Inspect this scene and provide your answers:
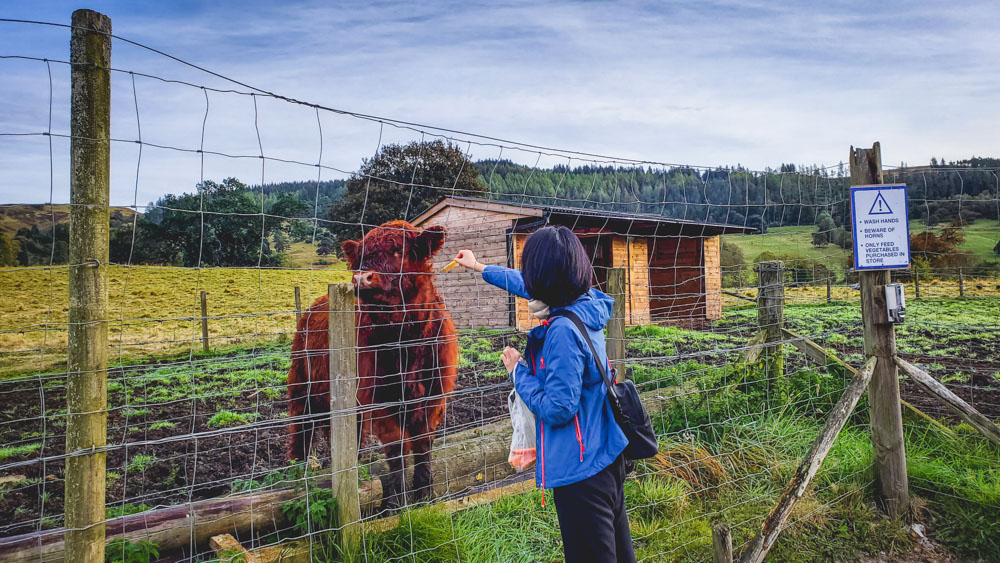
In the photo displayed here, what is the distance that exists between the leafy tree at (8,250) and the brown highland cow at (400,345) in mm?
1565

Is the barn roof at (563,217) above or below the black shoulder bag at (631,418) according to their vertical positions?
above

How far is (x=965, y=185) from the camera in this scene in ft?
15.3

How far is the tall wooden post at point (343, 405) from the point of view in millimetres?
2994

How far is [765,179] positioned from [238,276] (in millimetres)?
4055

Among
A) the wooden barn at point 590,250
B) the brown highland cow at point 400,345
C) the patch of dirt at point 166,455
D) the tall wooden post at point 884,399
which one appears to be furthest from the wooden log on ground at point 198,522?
the wooden barn at point 590,250

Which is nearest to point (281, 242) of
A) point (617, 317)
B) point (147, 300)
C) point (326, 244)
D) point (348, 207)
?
point (326, 244)

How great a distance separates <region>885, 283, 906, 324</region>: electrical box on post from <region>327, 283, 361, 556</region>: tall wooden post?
359 cm

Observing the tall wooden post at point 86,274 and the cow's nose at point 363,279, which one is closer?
the tall wooden post at point 86,274

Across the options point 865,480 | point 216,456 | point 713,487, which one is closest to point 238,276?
point 216,456

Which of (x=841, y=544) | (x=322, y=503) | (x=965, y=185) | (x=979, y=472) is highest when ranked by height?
(x=965, y=185)

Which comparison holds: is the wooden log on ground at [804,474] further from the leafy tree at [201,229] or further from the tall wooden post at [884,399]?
the leafy tree at [201,229]

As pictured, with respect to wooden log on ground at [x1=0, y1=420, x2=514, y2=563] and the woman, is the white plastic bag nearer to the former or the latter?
the woman

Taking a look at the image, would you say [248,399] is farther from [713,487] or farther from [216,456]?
[713,487]

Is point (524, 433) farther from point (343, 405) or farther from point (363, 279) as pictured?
point (363, 279)
